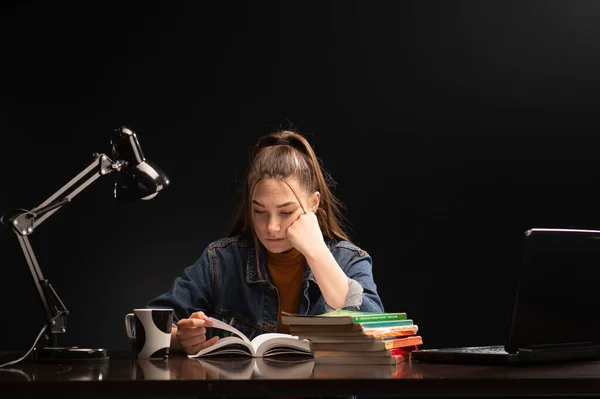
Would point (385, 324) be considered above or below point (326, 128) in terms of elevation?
below

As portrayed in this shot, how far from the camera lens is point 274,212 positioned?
80.0 inches

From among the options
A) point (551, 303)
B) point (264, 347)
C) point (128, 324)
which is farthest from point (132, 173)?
point (551, 303)

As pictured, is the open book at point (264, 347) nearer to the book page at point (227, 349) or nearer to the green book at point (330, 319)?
the book page at point (227, 349)

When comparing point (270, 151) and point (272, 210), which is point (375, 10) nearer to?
point (270, 151)

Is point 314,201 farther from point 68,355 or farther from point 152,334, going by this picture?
point 68,355

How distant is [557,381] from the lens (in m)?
1.08

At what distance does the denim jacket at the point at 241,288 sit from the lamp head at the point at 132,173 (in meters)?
0.53

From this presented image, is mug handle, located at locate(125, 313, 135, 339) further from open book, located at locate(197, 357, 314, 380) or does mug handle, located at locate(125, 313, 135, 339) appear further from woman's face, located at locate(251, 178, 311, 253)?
woman's face, located at locate(251, 178, 311, 253)

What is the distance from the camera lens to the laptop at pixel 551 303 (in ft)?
4.21

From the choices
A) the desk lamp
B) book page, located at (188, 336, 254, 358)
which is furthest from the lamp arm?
book page, located at (188, 336, 254, 358)

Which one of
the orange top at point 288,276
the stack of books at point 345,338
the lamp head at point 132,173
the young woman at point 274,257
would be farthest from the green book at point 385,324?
the orange top at point 288,276

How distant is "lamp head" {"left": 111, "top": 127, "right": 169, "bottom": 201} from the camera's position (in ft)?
5.25

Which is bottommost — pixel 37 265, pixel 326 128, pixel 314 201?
pixel 37 265

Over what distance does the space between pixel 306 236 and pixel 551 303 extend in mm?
772
